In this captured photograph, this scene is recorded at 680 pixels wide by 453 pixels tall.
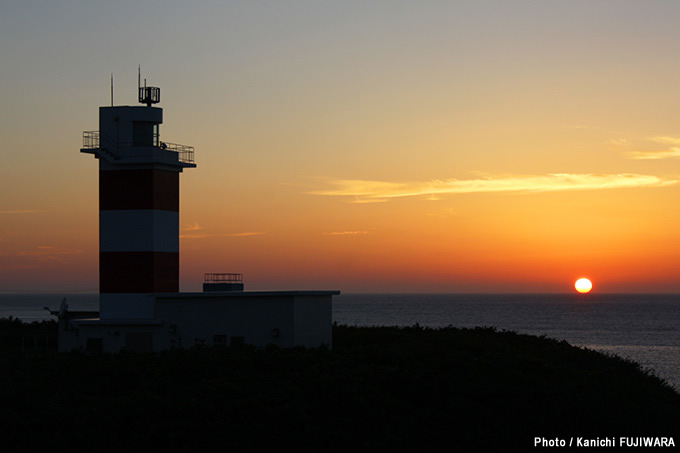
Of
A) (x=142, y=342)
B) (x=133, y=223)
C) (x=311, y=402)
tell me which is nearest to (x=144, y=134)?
(x=133, y=223)

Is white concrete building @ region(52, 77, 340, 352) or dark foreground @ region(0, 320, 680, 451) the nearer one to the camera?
dark foreground @ region(0, 320, 680, 451)

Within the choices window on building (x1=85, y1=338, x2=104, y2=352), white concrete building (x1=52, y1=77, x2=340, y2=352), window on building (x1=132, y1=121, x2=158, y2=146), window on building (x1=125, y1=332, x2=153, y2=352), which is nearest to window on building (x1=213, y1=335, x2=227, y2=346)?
white concrete building (x1=52, y1=77, x2=340, y2=352)

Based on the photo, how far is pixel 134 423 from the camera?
78.0ft

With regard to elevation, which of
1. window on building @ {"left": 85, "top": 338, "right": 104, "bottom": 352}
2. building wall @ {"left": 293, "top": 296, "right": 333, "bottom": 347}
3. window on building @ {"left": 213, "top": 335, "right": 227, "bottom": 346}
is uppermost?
building wall @ {"left": 293, "top": 296, "right": 333, "bottom": 347}

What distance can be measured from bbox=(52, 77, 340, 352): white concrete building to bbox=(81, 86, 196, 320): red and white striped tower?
0.04 meters

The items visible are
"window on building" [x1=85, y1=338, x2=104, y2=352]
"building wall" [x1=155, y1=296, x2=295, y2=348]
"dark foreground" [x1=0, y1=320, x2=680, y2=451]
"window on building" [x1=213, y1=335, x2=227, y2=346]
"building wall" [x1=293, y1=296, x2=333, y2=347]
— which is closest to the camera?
"dark foreground" [x1=0, y1=320, x2=680, y2=451]

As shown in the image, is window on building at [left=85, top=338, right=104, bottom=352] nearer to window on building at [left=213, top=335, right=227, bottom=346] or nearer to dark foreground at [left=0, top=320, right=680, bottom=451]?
dark foreground at [left=0, top=320, right=680, bottom=451]

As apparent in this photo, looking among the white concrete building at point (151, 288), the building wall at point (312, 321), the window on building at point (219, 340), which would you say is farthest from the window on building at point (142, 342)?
the building wall at point (312, 321)

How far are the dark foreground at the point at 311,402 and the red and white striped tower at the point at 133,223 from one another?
13.9 ft

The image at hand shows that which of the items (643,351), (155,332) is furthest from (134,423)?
(643,351)

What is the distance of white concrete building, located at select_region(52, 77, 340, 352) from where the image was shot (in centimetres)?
3369

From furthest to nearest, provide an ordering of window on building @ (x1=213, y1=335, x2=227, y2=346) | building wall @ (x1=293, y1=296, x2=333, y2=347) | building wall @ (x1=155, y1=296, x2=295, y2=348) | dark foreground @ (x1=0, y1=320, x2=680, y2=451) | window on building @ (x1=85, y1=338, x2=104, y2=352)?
window on building @ (x1=85, y1=338, x2=104, y2=352) → window on building @ (x1=213, y1=335, x2=227, y2=346) → building wall @ (x1=293, y1=296, x2=333, y2=347) → building wall @ (x1=155, y1=296, x2=295, y2=348) → dark foreground @ (x1=0, y1=320, x2=680, y2=451)

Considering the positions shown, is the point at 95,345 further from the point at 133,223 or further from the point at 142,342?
the point at 133,223

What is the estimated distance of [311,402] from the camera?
85.3 ft
